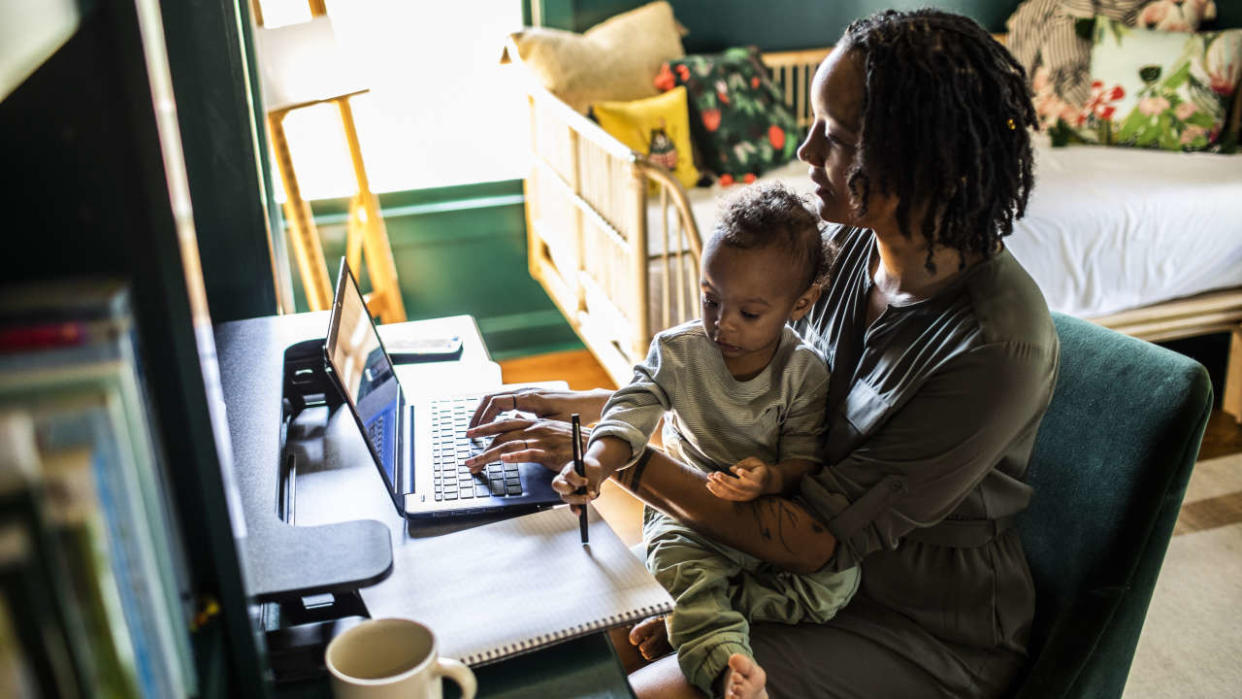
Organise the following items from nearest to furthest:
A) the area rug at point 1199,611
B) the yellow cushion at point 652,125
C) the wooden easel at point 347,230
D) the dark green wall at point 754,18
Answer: the area rug at point 1199,611
the wooden easel at point 347,230
the yellow cushion at point 652,125
the dark green wall at point 754,18

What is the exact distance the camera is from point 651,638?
1210 millimetres

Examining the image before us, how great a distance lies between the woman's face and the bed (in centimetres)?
128

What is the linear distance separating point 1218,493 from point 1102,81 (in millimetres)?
1603

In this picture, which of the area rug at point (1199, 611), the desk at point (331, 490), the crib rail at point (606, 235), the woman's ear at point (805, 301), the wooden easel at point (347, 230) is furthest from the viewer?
the wooden easel at point (347, 230)

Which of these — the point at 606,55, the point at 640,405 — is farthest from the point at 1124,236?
the point at 640,405

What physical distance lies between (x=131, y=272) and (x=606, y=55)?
9.29 feet

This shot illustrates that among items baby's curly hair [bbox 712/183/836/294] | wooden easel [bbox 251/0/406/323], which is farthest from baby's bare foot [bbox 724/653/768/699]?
wooden easel [bbox 251/0/406/323]

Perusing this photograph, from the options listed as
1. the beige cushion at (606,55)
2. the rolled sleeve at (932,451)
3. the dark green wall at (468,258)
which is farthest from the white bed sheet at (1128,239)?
the rolled sleeve at (932,451)

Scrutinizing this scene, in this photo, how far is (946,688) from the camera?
3.83 ft

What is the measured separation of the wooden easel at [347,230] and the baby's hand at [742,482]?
192cm

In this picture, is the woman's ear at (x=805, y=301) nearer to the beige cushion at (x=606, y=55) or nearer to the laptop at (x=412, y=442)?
the laptop at (x=412, y=442)

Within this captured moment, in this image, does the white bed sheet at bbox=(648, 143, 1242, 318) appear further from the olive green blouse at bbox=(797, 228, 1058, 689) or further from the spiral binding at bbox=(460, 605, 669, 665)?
the spiral binding at bbox=(460, 605, 669, 665)

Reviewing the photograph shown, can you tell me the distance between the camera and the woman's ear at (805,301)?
4.11ft

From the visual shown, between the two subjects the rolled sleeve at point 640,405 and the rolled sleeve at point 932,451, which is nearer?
the rolled sleeve at point 932,451
